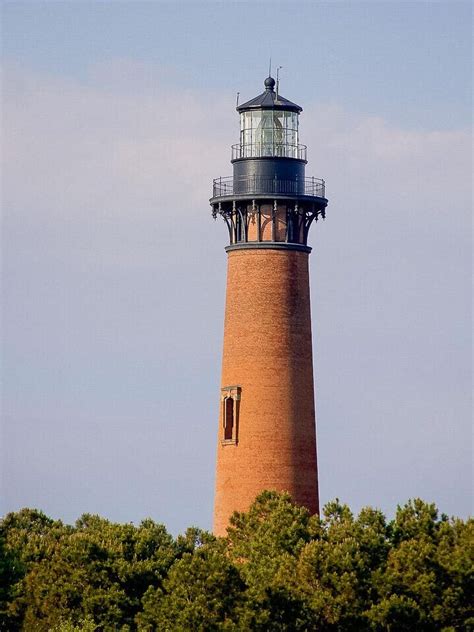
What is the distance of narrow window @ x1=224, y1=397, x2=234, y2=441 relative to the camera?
8794 cm

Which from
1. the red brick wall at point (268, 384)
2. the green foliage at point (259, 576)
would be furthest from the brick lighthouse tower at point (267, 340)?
the green foliage at point (259, 576)

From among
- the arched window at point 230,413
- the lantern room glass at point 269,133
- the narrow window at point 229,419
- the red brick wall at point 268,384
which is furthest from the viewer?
the lantern room glass at point 269,133

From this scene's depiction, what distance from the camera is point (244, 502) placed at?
86812mm

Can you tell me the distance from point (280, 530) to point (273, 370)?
8888mm

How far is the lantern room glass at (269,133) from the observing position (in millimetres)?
90125

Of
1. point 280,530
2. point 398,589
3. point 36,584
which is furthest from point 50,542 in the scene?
point 398,589

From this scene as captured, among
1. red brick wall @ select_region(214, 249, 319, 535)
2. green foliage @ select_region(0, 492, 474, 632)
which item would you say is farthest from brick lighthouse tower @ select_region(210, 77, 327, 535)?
green foliage @ select_region(0, 492, 474, 632)

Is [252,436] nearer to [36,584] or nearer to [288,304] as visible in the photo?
[288,304]

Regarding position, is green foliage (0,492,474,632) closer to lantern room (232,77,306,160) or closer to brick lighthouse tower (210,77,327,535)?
brick lighthouse tower (210,77,327,535)

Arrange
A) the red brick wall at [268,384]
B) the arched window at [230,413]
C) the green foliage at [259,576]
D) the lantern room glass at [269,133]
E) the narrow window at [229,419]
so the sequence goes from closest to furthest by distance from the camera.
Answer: the green foliage at [259,576] < the red brick wall at [268,384] < the arched window at [230,413] < the narrow window at [229,419] < the lantern room glass at [269,133]

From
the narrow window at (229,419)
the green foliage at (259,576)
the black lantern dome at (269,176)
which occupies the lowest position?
the green foliage at (259,576)

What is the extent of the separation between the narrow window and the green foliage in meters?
4.73

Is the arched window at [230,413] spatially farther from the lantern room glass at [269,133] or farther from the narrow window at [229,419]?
the lantern room glass at [269,133]

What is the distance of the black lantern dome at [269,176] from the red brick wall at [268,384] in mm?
1478
